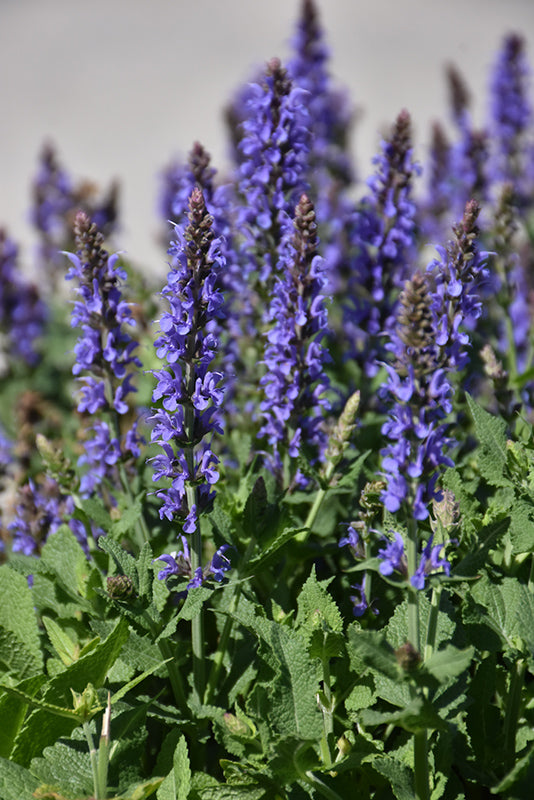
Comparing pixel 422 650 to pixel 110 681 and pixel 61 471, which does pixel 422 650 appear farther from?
pixel 61 471

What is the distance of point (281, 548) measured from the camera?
2768 millimetres

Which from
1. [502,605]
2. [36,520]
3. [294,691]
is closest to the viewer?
[294,691]

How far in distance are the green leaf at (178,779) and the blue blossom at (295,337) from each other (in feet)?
3.58

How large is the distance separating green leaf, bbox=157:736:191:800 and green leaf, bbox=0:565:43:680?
26.5 inches

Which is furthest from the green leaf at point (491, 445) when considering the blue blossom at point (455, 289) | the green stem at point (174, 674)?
the green stem at point (174, 674)

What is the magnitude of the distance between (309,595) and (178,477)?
566 millimetres

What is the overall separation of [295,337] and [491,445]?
2.77ft

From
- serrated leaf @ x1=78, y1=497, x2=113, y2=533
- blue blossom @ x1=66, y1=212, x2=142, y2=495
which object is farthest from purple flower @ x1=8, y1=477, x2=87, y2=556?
blue blossom @ x1=66, y1=212, x2=142, y2=495

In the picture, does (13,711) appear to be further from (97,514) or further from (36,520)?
(36,520)

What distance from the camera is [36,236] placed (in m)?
8.23

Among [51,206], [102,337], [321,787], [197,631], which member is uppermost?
[51,206]

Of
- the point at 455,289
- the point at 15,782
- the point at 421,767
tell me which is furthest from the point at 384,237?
the point at 15,782

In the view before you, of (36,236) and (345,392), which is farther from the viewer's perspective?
(36,236)

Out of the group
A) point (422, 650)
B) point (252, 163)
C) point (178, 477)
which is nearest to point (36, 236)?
point (252, 163)
